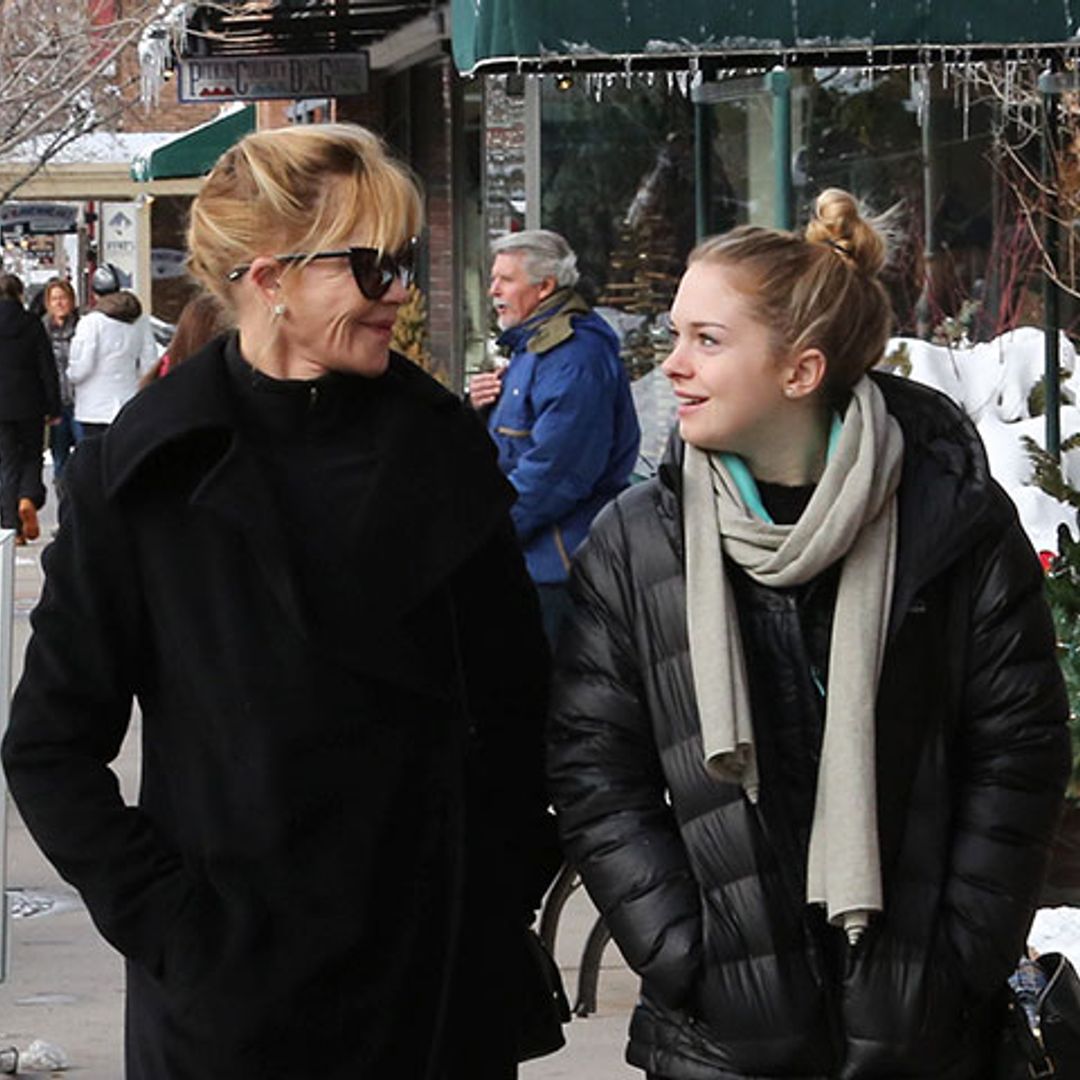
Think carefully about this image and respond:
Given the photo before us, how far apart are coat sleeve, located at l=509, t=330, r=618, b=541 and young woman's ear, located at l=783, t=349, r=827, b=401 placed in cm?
467

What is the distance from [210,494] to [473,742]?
49 centimetres

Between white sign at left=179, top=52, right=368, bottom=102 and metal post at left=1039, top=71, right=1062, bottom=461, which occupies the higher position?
white sign at left=179, top=52, right=368, bottom=102

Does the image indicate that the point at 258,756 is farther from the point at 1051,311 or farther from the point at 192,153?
the point at 192,153

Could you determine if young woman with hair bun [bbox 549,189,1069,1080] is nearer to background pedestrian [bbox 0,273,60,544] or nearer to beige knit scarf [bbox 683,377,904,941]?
beige knit scarf [bbox 683,377,904,941]

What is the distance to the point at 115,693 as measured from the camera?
354 centimetres

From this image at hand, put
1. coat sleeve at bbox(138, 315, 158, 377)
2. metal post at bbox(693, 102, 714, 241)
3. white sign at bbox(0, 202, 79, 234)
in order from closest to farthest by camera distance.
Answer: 1. metal post at bbox(693, 102, 714, 241)
2. coat sleeve at bbox(138, 315, 158, 377)
3. white sign at bbox(0, 202, 79, 234)

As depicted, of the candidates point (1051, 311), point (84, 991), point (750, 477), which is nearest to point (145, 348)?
point (1051, 311)

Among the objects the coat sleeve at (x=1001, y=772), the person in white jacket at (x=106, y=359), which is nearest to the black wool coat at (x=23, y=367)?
the person in white jacket at (x=106, y=359)

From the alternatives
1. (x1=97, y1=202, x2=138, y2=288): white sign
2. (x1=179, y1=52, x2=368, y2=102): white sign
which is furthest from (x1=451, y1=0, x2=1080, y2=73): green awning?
(x1=97, y1=202, x2=138, y2=288): white sign

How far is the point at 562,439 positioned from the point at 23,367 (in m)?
11.2

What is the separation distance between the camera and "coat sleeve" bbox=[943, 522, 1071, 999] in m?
3.48

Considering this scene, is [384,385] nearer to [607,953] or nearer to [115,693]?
[115,693]

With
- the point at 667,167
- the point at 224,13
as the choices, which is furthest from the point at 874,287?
the point at 224,13

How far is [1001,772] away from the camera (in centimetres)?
351
